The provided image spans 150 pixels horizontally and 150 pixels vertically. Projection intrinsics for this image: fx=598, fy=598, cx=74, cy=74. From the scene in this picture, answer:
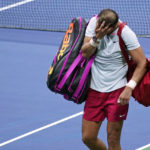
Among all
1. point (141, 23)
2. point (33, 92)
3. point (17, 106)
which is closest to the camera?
point (17, 106)

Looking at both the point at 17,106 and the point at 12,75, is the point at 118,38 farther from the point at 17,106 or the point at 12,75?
the point at 12,75

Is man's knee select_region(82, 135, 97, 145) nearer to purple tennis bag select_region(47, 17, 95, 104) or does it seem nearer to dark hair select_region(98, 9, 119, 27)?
purple tennis bag select_region(47, 17, 95, 104)

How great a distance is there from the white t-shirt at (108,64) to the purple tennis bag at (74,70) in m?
0.08

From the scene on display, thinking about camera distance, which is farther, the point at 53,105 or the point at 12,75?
the point at 12,75

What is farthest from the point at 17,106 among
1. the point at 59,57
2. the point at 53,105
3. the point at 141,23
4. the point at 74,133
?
the point at 141,23

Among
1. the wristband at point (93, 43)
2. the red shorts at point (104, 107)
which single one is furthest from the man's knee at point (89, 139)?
the wristband at point (93, 43)

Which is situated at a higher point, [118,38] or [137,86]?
[118,38]

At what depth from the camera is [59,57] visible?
5.66m

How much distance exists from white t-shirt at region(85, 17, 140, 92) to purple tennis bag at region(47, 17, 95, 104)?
8 centimetres

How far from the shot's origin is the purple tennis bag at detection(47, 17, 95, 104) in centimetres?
558

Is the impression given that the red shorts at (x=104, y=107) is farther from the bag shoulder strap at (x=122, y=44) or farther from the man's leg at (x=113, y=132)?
the bag shoulder strap at (x=122, y=44)

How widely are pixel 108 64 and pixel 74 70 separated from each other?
1.13 ft

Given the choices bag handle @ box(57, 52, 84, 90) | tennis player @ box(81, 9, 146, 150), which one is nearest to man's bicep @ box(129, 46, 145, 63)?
tennis player @ box(81, 9, 146, 150)

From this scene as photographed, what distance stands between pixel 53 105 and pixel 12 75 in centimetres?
154
